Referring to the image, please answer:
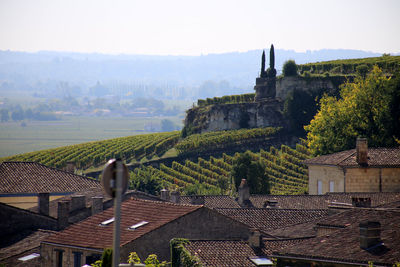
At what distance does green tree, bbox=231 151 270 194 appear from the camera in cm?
6251

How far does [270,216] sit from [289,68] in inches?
2283

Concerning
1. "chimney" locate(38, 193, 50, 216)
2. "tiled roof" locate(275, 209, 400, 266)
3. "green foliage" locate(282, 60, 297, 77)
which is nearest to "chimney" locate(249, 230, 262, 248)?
"tiled roof" locate(275, 209, 400, 266)

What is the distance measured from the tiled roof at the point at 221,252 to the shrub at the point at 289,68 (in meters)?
66.8

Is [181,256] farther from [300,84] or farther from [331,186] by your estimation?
[300,84]

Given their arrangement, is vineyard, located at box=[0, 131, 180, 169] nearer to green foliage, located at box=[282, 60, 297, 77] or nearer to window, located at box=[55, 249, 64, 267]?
green foliage, located at box=[282, 60, 297, 77]

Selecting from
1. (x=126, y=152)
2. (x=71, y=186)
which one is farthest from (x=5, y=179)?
(x=126, y=152)

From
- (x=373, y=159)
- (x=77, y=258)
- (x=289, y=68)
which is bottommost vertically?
(x=77, y=258)

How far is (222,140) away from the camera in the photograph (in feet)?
282

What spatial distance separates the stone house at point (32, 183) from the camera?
5062cm

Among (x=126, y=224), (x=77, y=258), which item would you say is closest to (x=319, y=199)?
(x=126, y=224)

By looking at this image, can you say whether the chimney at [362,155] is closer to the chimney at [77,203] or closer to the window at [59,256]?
the chimney at [77,203]

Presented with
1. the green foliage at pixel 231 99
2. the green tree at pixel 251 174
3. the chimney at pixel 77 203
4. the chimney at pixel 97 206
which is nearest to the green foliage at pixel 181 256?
the chimney at pixel 97 206

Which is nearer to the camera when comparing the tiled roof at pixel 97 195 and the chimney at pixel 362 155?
the tiled roof at pixel 97 195

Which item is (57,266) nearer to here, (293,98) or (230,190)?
(230,190)
